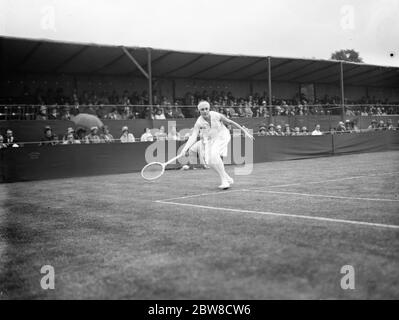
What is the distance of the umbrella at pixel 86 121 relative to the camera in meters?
20.1

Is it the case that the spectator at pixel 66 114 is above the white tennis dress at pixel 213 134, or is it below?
above

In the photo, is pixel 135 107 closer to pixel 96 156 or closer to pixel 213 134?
pixel 96 156

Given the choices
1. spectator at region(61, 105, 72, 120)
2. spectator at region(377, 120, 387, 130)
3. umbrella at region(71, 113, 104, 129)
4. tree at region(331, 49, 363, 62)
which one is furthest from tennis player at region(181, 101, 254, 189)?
tree at region(331, 49, 363, 62)

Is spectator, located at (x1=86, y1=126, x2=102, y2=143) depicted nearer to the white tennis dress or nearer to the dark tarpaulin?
the dark tarpaulin

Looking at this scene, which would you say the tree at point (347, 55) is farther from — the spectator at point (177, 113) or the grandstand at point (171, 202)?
the spectator at point (177, 113)

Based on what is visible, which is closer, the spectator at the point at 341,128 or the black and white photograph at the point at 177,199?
the black and white photograph at the point at 177,199

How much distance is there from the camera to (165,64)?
26984 mm

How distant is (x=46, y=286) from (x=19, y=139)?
1603cm

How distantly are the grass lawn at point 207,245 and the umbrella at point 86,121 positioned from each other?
33.9ft

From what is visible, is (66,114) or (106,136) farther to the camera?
(66,114)

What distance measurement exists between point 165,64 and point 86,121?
8485mm

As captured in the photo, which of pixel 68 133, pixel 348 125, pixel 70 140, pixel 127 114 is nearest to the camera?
pixel 70 140

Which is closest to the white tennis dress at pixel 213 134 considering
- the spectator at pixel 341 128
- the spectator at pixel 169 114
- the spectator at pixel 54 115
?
the spectator at pixel 54 115

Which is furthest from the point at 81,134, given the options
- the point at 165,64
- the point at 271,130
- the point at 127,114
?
the point at 271,130
